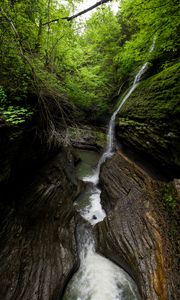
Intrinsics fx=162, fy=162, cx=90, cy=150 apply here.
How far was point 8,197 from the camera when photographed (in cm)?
417

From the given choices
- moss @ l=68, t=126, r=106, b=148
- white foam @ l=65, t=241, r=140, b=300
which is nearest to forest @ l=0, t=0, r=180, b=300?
white foam @ l=65, t=241, r=140, b=300

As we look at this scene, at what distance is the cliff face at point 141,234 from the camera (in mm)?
3404

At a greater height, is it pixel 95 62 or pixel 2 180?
pixel 95 62

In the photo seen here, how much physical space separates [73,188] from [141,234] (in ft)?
11.3

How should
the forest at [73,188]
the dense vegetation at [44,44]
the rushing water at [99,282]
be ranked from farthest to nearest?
the dense vegetation at [44,44], the rushing water at [99,282], the forest at [73,188]

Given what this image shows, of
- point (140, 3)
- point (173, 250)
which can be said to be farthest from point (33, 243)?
point (140, 3)

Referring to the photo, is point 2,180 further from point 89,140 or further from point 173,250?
point 89,140

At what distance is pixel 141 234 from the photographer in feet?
14.4

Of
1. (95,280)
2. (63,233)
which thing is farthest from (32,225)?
(95,280)

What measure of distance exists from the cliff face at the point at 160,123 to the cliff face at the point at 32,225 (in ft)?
12.4

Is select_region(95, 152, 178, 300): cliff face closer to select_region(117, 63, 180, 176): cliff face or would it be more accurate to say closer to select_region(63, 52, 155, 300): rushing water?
select_region(63, 52, 155, 300): rushing water

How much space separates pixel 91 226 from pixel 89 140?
24.9 ft

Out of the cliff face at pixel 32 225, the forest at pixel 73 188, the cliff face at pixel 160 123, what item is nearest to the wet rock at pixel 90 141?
the cliff face at pixel 160 123

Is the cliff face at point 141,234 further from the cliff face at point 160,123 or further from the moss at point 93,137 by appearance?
the moss at point 93,137
